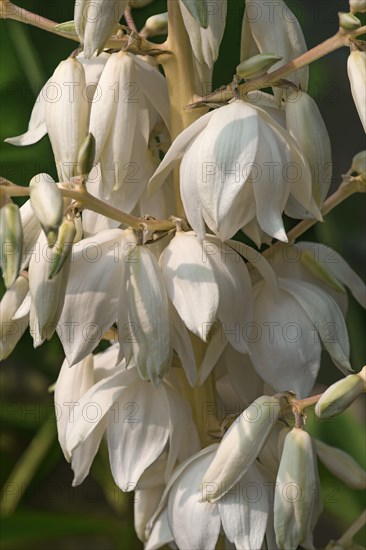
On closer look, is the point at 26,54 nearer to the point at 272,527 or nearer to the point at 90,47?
the point at 90,47

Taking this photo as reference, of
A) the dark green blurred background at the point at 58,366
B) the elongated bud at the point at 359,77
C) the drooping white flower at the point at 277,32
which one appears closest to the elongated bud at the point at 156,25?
the drooping white flower at the point at 277,32

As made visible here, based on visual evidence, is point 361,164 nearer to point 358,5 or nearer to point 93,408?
point 358,5

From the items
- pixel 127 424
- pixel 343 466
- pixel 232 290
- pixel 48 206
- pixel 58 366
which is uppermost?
pixel 48 206

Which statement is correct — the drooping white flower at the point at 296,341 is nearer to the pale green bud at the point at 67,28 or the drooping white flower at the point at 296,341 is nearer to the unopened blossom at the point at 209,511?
the unopened blossom at the point at 209,511

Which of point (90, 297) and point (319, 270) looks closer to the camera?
point (90, 297)

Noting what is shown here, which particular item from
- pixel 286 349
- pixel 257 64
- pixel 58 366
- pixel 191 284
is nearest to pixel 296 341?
pixel 286 349

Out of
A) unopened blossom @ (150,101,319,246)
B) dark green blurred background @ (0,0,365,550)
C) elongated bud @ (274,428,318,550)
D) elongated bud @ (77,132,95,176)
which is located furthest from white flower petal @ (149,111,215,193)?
dark green blurred background @ (0,0,365,550)
